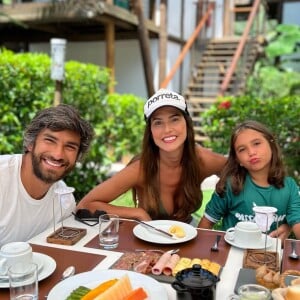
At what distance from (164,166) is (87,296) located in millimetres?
1543

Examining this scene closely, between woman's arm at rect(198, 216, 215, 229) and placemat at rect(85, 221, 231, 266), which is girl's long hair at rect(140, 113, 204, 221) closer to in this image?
woman's arm at rect(198, 216, 215, 229)

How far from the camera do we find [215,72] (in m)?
10.6

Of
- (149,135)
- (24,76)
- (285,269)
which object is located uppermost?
(24,76)

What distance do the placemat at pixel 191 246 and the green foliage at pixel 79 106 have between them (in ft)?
11.6

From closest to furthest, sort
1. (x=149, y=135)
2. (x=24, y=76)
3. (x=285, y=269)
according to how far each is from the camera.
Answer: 1. (x=285, y=269)
2. (x=149, y=135)
3. (x=24, y=76)

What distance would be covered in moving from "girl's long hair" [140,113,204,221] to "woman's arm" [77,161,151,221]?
0.26 ft

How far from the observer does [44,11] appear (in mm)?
7934

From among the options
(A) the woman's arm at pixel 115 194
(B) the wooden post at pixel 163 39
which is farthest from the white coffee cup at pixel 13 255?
(B) the wooden post at pixel 163 39

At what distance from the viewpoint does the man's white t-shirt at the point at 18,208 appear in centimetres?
210

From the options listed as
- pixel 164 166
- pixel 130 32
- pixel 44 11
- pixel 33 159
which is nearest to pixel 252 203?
pixel 164 166

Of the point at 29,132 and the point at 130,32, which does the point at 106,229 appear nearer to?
the point at 29,132

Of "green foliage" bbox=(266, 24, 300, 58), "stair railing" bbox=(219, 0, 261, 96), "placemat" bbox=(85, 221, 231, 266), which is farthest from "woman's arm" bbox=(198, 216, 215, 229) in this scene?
"green foliage" bbox=(266, 24, 300, 58)

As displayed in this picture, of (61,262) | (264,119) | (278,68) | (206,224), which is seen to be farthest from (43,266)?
(278,68)

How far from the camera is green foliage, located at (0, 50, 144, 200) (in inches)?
200
